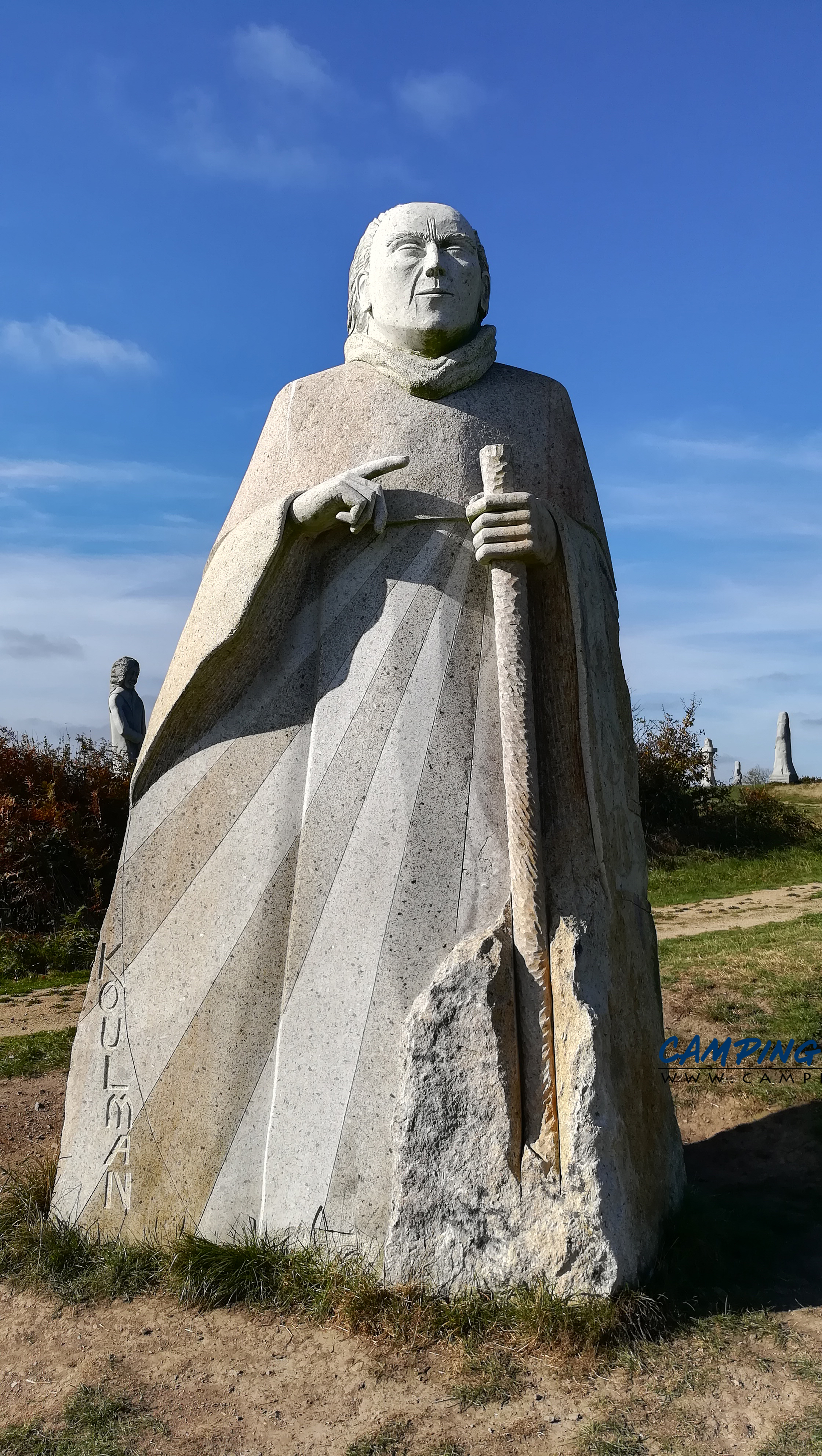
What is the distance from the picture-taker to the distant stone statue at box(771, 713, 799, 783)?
2527 cm

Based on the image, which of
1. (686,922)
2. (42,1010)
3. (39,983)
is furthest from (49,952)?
(686,922)

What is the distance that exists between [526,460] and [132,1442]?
341 centimetres

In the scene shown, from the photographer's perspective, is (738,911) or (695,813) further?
(695,813)

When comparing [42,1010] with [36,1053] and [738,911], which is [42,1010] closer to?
[36,1053]

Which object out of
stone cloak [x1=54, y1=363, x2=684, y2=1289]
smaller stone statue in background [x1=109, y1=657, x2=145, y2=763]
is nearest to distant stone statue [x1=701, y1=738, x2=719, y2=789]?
smaller stone statue in background [x1=109, y1=657, x2=145, y2=763]

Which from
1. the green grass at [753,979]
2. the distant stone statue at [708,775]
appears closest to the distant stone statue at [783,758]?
the distant stone statue at [708,775]

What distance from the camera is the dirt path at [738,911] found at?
11.0 metres

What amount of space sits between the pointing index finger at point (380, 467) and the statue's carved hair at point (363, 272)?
0.74 metres

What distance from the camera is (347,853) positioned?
382cm

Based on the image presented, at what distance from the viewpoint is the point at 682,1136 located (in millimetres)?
5746

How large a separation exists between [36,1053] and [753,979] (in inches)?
200

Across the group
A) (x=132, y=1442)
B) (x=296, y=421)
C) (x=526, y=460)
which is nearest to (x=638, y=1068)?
(x=132, y=1442)

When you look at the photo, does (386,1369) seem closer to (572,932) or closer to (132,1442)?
(132,1442)

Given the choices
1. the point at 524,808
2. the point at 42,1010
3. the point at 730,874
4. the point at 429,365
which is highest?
the point at 429,365
